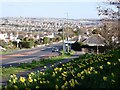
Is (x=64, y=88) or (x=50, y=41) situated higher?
(x=64, y=88)

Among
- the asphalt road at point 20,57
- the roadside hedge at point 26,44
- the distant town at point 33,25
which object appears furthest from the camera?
the distant town at point 33,25

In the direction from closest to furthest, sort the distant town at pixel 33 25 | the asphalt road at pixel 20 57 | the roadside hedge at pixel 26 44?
the asphalt road at pixel 20 57
the roadside hedge at pixel 26 44
the distant town at pixel 33 25

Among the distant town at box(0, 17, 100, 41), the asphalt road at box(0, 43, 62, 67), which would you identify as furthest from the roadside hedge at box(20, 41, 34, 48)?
the distant town at box(0, 17, 100, 41)

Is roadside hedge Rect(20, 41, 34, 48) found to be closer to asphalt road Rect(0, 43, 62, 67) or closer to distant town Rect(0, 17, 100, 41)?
asphalt road Rect(0, 43, 62, 67)

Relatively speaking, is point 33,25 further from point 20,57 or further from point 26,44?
point 20,57

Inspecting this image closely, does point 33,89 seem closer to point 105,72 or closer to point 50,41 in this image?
point 105,72

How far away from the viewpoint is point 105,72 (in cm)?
560

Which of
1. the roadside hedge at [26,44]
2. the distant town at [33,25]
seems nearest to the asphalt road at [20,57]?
the roadside hedge at [26,44]

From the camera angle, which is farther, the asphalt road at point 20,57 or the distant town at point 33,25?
the distant town at point 33,25

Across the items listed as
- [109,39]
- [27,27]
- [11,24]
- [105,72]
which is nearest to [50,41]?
[11,24]

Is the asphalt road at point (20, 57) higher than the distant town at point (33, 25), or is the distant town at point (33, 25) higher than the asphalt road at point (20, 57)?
the asphalt road at point (20, 57)

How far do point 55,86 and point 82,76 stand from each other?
0.63 m

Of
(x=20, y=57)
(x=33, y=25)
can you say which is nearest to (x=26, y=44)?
(x=20, y=57)

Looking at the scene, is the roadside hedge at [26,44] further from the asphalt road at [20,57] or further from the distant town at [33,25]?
the distant town at [33,25]
